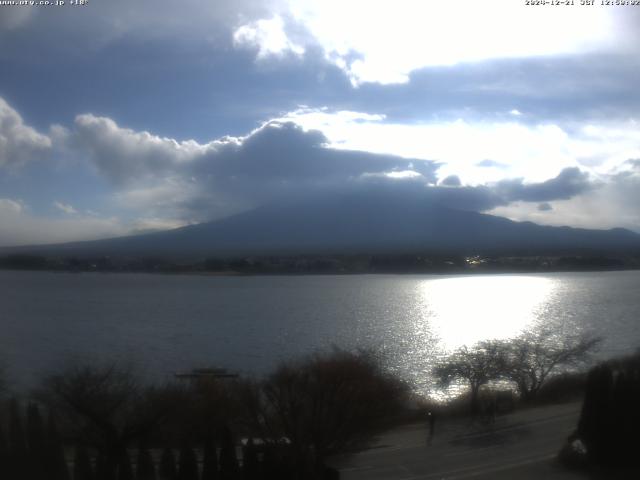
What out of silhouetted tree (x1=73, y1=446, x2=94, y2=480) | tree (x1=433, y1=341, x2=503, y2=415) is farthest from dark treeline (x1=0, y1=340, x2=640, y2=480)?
tree (x1=433, y1=341, x2=503, y2=415)

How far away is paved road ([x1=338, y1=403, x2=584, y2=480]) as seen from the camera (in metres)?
6.73

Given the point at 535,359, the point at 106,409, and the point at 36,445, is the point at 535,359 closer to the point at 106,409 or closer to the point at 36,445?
the point at 106,409

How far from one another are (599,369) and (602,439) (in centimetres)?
83

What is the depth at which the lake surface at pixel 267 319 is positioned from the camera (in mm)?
15312

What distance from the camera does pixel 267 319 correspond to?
2294 cm

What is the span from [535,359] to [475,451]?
5522mm

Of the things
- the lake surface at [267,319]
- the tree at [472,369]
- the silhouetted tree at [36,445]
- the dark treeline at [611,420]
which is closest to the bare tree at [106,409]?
the silhouetted tree at [36,445]

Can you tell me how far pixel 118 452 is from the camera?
6.41m

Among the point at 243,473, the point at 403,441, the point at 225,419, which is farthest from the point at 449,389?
the point at 243,473

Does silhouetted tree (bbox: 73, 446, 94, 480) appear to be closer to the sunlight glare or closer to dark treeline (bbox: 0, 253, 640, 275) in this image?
the sunlight glare

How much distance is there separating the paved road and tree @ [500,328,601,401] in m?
2.10

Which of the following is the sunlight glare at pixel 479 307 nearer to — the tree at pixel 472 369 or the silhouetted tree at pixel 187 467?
the tree at pixel 472 369

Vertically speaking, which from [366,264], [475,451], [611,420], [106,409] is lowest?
[475,451]

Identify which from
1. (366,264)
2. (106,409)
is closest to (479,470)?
(106,409)
